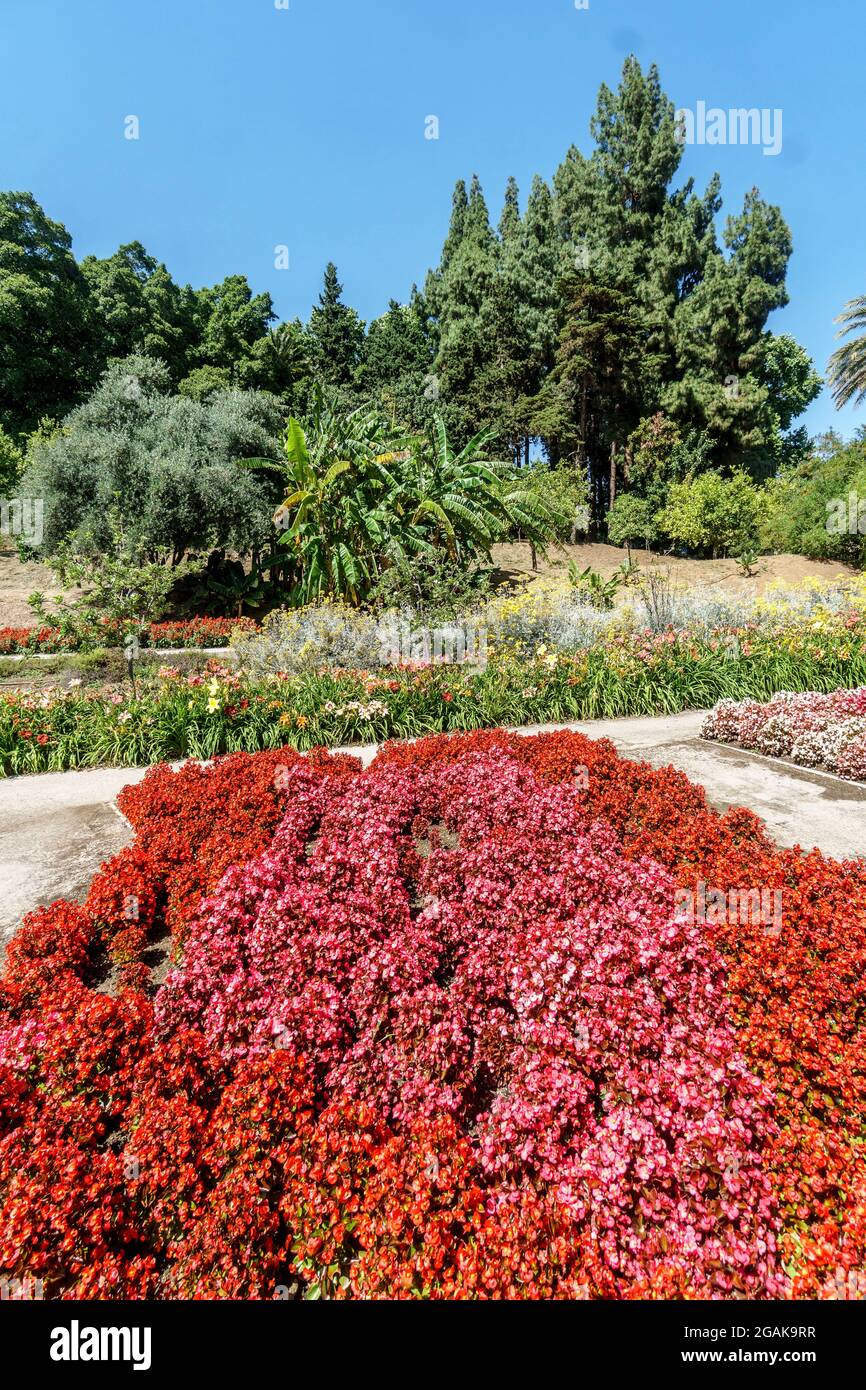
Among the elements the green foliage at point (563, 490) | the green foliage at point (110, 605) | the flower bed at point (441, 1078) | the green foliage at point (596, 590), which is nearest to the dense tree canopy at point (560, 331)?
the green foliage at point (563, 490)

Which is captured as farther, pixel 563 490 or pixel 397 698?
pixel 563 490

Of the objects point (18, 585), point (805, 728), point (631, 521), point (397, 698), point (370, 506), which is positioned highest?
point (631, 521)

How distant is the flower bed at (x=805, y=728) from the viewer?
584 cm

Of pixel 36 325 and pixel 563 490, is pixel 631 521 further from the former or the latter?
pixel 36 325

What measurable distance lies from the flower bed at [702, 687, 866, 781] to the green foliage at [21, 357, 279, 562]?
53.4ft

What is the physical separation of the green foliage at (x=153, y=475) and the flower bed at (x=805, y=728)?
53.4 ft

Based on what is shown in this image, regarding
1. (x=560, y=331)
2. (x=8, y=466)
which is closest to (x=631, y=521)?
(x=560, y=331)

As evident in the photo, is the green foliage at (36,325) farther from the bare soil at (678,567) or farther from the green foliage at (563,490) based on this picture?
the bare soil at (678,567)

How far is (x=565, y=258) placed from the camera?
33.5m

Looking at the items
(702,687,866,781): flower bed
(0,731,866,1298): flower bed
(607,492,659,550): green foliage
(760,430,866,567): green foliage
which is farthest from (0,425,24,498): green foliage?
(760,430,866,567): green foliage

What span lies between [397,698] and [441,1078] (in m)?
5.61

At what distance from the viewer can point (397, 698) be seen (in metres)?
7.68

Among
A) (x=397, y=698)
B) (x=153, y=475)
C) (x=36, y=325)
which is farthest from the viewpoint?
(x=36, y=325)
